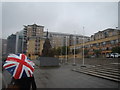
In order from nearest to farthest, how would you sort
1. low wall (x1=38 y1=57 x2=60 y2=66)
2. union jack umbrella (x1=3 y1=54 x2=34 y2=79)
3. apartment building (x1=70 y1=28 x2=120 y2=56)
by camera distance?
union jack umbrella (x1=3 y1=54 x2=34 y2=79) < low wall (x1=38 y1=57 x2=60 y2=66) < apartment building (x1=70 y1=28 x2=120 y2=56)

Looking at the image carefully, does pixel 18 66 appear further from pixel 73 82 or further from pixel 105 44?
pixel 105 44

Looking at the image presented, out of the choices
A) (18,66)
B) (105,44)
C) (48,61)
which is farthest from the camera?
(105,44)

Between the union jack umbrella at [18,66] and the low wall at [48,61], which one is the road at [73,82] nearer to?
the union jack umbrella at [18,66]

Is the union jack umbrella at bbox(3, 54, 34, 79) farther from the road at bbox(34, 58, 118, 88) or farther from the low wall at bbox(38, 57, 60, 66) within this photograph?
the low wall at bbox(38, 57, 60, 66)

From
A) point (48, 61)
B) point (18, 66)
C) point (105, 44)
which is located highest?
point (105, 44)

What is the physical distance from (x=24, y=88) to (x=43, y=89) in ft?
12.9

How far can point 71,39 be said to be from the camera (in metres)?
85.6

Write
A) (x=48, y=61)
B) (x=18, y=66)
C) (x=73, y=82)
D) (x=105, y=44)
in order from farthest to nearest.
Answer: (x=105, y=44) < (x=48, y=61) < (x=73, y=82) < (x=18, y=66)

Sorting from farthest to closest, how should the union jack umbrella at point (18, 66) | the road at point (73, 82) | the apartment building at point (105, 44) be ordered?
the apartment building at point (105, 44)
the road at point (73, 82)
the union jack umbrella at point (18, 66)

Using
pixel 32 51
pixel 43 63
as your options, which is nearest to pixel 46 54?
pixel 43 63

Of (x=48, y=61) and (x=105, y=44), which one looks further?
(x=105, y=44)

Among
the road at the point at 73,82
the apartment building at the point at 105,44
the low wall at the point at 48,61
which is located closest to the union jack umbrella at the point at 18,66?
the road at the point at 73,82

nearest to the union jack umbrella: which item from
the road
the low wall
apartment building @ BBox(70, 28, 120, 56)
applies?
the road

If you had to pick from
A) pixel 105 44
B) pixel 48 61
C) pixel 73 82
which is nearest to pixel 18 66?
pixel 73 82
